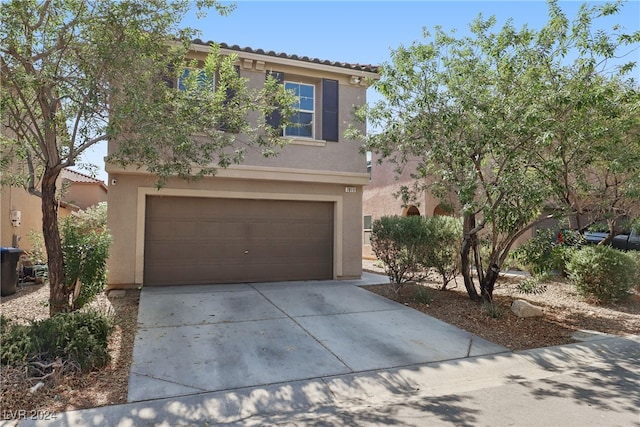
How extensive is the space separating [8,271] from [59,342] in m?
5.80

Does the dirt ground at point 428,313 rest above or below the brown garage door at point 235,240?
below

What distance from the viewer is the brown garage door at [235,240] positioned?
10.1 m

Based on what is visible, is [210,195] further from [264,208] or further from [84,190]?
[84,190]

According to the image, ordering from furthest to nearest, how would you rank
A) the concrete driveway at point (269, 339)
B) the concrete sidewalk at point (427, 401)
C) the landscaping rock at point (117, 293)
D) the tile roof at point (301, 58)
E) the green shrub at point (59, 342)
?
the tile roof at point (301, 58), the landscaping rock at point (117, 293), the concrete driveway at point (269, 339), the green shrub at point (59, 342), the concrete sidewalk at point (427, 401)

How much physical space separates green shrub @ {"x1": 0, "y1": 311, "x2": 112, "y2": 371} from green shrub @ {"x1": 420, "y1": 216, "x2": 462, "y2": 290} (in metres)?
6.94

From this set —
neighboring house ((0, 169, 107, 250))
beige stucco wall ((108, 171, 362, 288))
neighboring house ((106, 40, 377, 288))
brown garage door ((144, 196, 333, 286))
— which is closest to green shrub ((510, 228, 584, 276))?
beige stucco wall ((108, 171, 362, 288))

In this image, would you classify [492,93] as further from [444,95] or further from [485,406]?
[485,406]

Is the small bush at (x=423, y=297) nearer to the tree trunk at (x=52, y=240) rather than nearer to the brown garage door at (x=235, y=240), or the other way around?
the brown garage door at (x=235, y=240)

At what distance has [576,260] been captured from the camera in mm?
9852

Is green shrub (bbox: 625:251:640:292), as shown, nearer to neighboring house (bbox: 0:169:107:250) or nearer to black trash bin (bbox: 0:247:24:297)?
neighboring house (bbox: 0:169:107:250)

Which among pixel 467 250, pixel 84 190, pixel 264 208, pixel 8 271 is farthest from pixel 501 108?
pixel 84 190

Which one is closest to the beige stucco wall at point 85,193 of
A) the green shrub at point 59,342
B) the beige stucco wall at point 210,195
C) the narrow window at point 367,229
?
the narrow window at point 367,229

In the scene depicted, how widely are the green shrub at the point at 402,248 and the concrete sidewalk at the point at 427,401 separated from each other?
3.72 m

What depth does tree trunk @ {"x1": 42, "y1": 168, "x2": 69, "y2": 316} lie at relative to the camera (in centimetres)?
625
